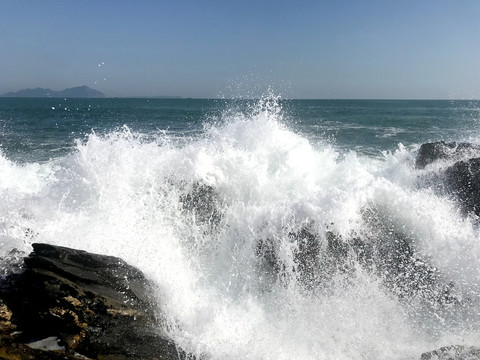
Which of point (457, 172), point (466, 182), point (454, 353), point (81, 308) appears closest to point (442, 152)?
point (457, 172)

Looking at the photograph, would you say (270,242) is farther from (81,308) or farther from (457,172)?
(457,172)

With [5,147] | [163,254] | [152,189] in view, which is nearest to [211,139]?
[152,189]

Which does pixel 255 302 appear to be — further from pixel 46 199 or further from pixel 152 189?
pixel 46 199

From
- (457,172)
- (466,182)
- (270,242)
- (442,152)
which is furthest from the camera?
(442,152)

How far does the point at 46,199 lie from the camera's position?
8.62 m

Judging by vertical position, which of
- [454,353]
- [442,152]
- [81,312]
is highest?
[442,152]

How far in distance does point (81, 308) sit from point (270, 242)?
3.56 m

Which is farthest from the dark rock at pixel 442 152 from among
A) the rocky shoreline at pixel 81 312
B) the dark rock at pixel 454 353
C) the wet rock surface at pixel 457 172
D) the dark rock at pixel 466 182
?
the dark rock at pixel 454 353

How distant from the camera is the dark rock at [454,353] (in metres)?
5.05

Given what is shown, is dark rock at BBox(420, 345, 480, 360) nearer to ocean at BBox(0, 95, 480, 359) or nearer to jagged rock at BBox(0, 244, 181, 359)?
ocean at BBox(0, 95, 480, 359)

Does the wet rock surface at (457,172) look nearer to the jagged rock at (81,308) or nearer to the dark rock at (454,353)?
the dark rock at (454,353)

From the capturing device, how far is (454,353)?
201 inches

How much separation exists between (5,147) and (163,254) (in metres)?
16.6

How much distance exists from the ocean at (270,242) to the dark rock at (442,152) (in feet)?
1.06
